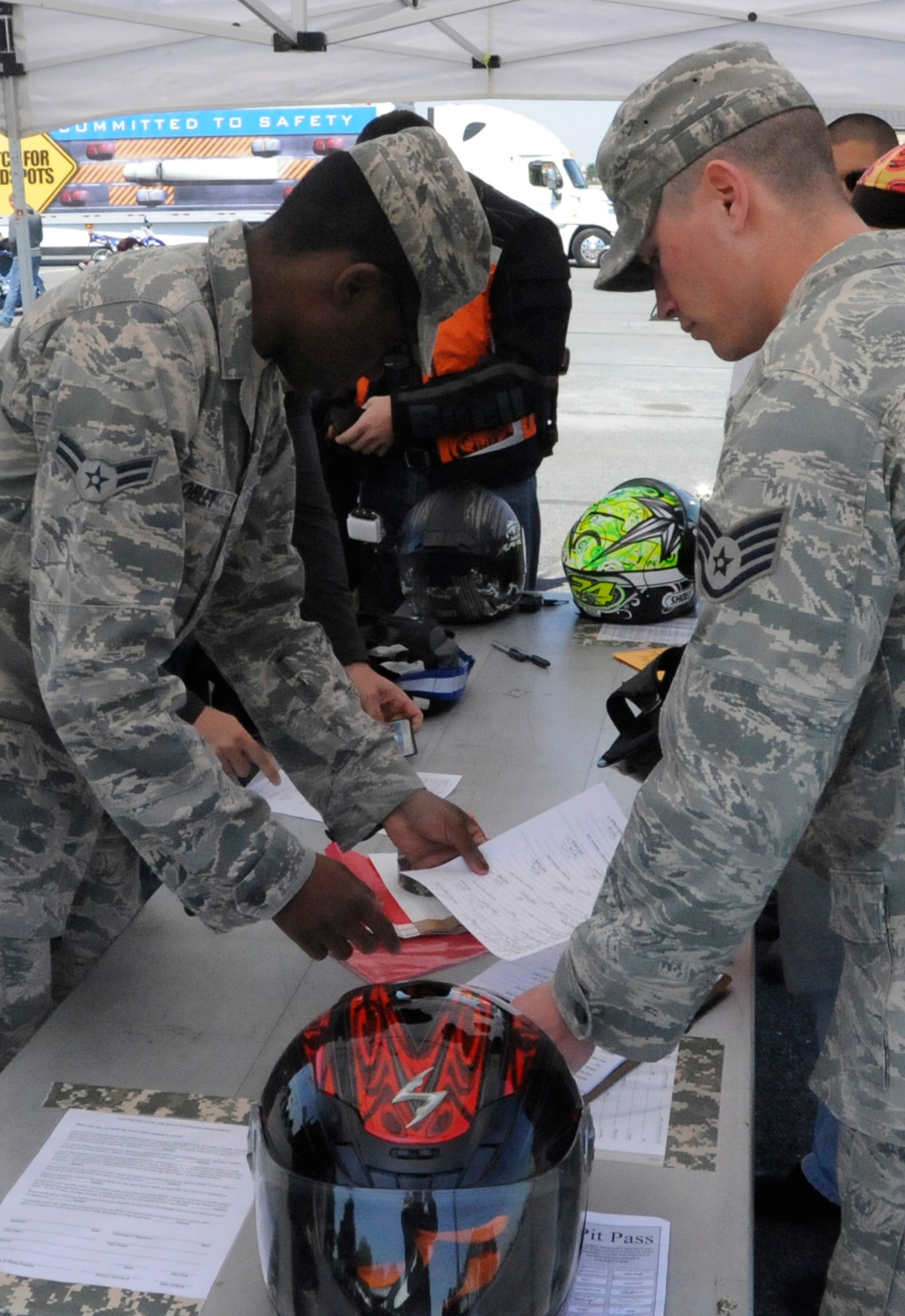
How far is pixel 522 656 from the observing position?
99.0 inches

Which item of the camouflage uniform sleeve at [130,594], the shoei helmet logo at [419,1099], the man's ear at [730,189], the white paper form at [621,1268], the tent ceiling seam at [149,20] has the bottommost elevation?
the white paper form at [621,1268]

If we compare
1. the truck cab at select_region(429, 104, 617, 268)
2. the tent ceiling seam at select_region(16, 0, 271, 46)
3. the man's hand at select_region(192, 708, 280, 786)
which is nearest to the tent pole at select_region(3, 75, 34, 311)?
the tent ceiling seam at select_region(16, 0, 271, 46)

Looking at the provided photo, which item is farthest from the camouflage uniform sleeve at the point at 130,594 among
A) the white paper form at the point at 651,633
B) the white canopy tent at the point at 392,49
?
the white canopy tent at the point at 392,49

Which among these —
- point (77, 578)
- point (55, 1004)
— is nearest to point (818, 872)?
point (77, 578)

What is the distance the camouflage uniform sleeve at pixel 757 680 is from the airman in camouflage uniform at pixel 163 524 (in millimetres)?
341

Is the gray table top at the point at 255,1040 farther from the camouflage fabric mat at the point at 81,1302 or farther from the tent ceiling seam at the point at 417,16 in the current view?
the tent ceiling seam at the point at 417,16

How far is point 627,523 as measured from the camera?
8.77 feet

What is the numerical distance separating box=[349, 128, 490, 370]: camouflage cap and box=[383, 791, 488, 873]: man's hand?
543 mm

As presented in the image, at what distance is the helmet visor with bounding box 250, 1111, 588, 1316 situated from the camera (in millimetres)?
869

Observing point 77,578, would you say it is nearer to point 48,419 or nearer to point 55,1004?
point 48,419

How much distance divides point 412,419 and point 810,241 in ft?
5.79

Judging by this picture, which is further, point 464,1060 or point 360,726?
point 360,726

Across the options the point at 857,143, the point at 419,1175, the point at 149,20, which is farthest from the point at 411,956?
the point at 149,20

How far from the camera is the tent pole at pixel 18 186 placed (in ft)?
13.6
